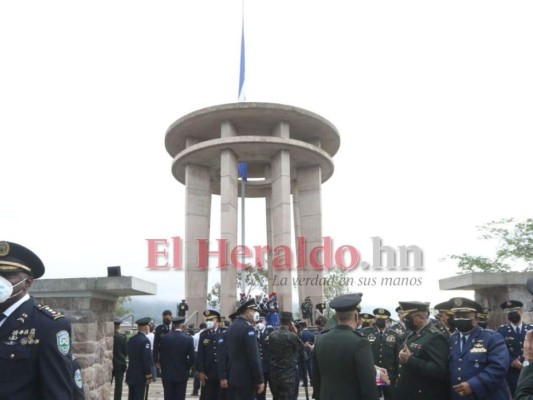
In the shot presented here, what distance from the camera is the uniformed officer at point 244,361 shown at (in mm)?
7066

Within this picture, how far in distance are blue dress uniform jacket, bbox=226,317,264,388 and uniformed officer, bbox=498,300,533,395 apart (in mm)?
3504

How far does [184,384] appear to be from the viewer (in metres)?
8.82

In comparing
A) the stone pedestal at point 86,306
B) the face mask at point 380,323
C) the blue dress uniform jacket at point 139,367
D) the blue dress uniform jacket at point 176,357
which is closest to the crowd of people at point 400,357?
the face mask at point 380,323

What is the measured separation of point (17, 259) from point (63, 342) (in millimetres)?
619

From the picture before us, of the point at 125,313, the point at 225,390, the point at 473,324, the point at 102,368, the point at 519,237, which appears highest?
the point at 519,237

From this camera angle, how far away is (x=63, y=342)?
9.64 ft

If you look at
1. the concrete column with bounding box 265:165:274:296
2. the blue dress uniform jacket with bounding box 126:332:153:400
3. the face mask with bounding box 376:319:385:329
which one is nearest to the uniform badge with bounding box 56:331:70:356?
the blue dress uniform jacket with bounding box 126:332:153:400

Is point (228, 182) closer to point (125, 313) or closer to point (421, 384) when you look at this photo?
point (421, 384)

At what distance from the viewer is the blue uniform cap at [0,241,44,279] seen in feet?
10.0

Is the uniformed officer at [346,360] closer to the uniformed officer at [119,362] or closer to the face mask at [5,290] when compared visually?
the face mask at [5,290]

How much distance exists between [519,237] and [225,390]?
103 ft

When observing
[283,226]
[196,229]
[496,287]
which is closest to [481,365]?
[496,287]

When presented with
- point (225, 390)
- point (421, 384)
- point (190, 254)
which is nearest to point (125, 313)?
point (190, 254)

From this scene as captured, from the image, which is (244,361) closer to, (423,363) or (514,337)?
(423,363)
